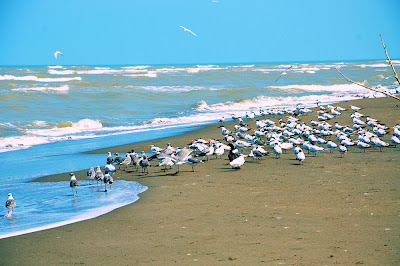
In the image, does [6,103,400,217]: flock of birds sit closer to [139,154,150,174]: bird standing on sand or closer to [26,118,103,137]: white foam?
A: [139,154,150,174]: bird standing on sand

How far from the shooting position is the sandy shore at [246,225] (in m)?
6.12

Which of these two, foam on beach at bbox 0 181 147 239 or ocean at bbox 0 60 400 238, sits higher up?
ocean at bbox 0 60 400 238

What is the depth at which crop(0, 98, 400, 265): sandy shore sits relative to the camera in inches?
241

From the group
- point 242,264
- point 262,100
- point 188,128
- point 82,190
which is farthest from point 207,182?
point 262,100

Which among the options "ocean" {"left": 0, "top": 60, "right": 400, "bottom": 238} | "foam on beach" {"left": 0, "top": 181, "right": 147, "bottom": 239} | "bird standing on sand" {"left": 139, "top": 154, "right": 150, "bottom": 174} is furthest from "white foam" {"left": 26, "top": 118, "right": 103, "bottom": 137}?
"foam on beach" {"left": 0, "top": 181, "right": 147, "bottom": 239}

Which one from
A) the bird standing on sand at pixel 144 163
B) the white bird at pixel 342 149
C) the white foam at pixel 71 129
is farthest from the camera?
the white foam at pixel 71 129

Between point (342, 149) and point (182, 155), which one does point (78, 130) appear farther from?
point (342, 149)

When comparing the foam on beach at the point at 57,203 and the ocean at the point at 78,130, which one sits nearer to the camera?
the foam on beach at the point at 57,203

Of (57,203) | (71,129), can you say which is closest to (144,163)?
(57,203)

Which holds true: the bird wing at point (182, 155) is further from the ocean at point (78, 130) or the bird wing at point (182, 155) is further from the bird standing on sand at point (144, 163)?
the ocean at point (78, 130)

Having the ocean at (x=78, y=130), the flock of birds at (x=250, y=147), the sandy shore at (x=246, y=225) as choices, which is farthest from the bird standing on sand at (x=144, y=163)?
the ocean at (x=78, y=130)

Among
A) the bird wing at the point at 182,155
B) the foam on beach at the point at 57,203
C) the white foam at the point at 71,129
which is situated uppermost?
the white foam at the point at 71,129

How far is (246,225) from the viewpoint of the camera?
24.4 feet

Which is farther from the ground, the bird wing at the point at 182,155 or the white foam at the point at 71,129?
the white foam at the point at 71,129
